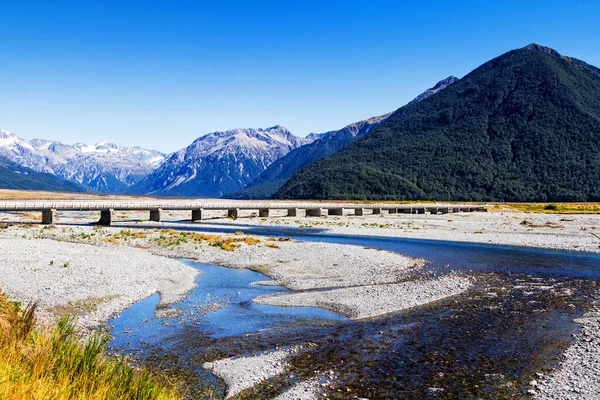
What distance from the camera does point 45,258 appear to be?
105 feet

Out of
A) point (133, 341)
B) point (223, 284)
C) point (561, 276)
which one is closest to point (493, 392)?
point (133, 341)

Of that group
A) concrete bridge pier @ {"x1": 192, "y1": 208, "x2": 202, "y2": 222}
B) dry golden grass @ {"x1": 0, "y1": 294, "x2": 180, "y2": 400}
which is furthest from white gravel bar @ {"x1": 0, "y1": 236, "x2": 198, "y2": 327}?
concrete bridge pier @ {"x1": 192, "y1": 208, "x2": 202, "y2": 222}

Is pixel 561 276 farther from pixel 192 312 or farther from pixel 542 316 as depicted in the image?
pixel 192 312

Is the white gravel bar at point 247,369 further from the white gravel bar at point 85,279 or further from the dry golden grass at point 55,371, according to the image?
the white gravel bar at point 85,279

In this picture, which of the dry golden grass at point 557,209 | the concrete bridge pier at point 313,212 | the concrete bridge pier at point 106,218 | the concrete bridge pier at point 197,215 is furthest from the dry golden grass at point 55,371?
the dry golden grass at point 557,209

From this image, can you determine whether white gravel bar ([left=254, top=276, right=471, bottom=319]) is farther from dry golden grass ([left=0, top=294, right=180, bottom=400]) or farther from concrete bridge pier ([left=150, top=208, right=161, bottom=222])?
concrete bridge pier ([left=150, top=208, right=161, bottom=222])

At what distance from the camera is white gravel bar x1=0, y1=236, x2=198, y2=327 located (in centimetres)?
2161

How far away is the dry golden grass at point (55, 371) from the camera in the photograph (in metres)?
7.21

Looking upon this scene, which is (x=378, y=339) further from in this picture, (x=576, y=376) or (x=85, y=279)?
(x=85, y=279)

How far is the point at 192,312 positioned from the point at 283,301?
481 centimetres

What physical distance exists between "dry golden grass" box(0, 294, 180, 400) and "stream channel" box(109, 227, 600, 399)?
177 inches

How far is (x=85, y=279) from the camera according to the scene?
26562 millimetres

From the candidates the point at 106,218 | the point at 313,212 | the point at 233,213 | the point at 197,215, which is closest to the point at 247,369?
the point at 106,218

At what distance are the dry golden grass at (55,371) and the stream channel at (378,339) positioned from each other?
449cm
